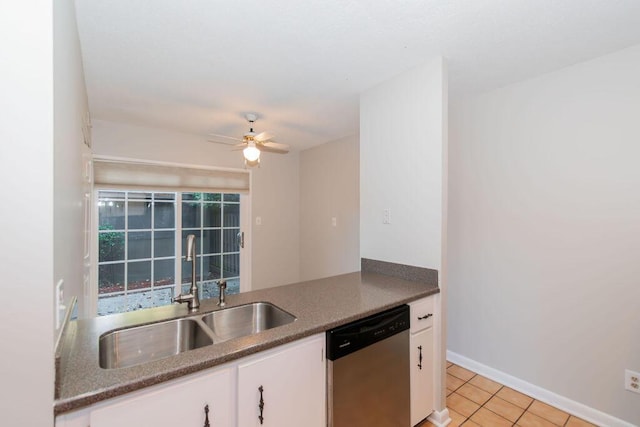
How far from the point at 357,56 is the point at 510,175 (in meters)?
1.48

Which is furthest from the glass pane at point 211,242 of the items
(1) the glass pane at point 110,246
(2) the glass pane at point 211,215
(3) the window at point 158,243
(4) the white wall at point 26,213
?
(4) the white wall at point 26,213

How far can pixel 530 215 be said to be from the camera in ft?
6.95

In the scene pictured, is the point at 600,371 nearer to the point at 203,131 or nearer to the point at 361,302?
the point at 361,302

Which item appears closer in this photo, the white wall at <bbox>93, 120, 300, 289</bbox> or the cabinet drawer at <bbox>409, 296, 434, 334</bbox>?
the cabinet drawer at <bbox>409, 296, 434, 334</bbox>

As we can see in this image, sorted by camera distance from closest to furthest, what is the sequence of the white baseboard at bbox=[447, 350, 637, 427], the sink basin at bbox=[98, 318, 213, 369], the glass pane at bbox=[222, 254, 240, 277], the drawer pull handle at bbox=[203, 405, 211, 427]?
the drawer pull handle at bbox=[203, 405, 211, 427] → the sink basin at bbox=[98, 318, 213, 369] → the white baseboard at bbox=[447, 350, 637, 427] → the glass pane at bbox=[222, 254, 240, 277]

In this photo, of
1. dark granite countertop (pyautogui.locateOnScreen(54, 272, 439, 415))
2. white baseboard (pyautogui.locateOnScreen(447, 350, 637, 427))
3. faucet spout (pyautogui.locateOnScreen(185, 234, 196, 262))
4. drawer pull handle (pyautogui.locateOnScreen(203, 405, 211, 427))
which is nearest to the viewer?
dark granite countertop (pyautogui.locateOnScreen(54, 272, 439, 415))

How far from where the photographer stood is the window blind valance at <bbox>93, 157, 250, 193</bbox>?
3174 mm

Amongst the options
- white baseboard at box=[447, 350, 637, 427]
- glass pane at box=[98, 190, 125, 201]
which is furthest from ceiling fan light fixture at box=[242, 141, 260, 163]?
white baseboard at box=[447, 350, 637, 427]

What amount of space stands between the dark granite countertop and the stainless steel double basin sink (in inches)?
1.5

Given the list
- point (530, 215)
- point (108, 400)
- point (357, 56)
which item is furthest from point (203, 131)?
point (530, 215)

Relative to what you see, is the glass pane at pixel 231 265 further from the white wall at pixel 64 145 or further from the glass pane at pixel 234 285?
the white wall at pixel 64 145

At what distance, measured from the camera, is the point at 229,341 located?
1142 millimetres

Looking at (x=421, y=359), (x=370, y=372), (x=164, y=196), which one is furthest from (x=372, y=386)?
(x=164, y=196)

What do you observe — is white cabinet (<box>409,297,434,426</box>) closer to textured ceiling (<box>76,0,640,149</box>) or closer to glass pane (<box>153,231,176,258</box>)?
textured ceiling (<box>76,0,640,149</box>)
